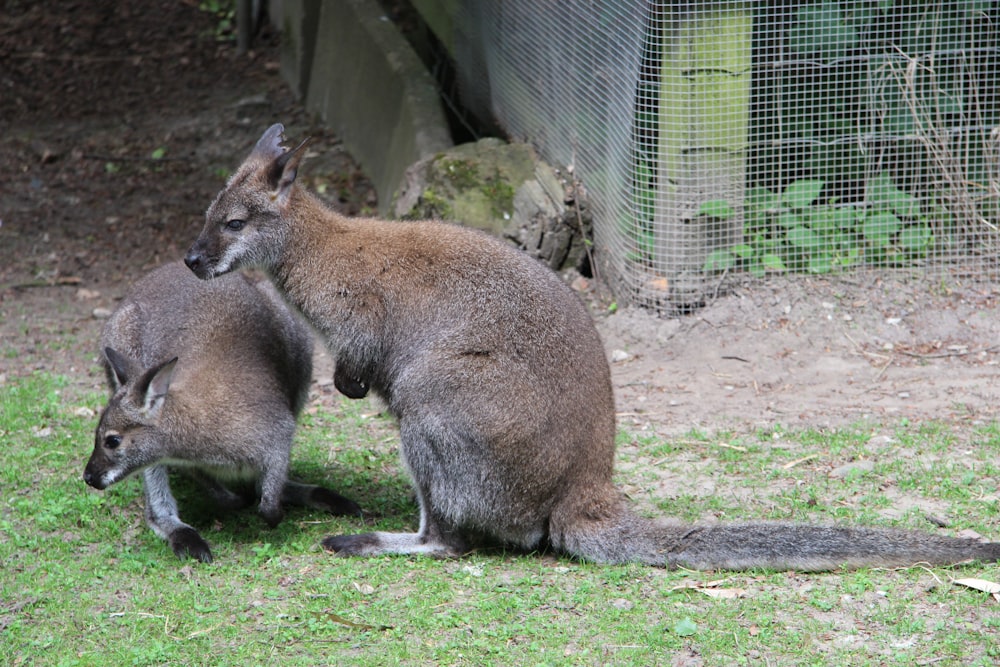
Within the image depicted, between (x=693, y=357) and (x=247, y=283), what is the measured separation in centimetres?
271

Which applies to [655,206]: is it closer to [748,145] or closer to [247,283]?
[748,145]

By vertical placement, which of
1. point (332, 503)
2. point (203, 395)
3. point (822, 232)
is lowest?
point (332, 503)

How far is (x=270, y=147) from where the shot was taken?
5.33 m

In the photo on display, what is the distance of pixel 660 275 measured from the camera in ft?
24.3

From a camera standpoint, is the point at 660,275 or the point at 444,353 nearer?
the point at 444,353

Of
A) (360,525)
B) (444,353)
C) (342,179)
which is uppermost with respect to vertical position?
(444,353)

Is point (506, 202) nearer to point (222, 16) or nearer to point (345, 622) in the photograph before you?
point (345, 622)

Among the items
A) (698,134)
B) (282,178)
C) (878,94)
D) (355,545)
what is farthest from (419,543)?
(878,94)

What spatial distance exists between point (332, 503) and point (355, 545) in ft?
1.87

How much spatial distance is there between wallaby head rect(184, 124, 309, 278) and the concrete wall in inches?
136

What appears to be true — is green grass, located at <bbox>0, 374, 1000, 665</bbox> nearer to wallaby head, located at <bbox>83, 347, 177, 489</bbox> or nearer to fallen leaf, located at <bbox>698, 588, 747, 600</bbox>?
fallen leaf, located at <bbox>698, 588, 747, 600</bbox>

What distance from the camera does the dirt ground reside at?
21.6 feet

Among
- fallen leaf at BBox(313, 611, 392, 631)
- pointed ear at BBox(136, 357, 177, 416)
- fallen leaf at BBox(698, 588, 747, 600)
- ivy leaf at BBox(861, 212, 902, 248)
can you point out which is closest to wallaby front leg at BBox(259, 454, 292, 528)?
pointed ear at BBox(136, 357, 177, 416)

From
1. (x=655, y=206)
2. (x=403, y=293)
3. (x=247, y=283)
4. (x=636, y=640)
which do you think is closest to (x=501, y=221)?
(x=655, y=206)
